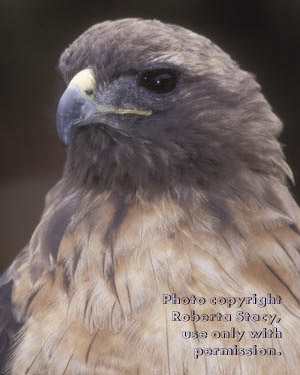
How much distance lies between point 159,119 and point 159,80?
6cm

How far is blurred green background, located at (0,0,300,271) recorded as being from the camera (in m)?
1.28

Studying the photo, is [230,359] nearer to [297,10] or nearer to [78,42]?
[78,42]

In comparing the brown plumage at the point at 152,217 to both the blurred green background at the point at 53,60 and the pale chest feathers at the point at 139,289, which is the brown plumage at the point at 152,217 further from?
the blurred green background at the point at 53,60

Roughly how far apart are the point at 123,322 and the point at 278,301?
0.23m

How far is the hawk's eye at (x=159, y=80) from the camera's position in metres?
0.85

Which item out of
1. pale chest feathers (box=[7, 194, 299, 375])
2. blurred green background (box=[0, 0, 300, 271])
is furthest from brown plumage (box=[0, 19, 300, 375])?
blurred green background (box=[0, 0, 300, 271])

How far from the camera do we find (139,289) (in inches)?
31.3

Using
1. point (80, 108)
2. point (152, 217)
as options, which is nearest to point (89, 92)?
point (80, 108)

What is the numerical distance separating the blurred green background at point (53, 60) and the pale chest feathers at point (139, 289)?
0.34 metres

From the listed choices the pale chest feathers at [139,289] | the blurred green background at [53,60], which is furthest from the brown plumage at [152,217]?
the blurred green background at [53,60]

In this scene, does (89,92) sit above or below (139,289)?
above

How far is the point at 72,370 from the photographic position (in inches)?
29.5

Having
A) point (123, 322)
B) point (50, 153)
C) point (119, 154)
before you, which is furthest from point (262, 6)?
point (123, 322)

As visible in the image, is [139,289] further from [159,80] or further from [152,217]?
[159,80]
